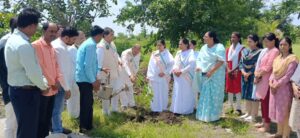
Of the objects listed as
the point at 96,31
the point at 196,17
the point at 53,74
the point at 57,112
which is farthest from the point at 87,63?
the point at 196,17

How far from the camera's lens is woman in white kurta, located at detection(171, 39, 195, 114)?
7980mm

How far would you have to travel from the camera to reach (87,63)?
6168 mm

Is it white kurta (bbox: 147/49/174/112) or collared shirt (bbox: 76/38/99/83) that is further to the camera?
white kurta (bbox: 147/49/174/112)

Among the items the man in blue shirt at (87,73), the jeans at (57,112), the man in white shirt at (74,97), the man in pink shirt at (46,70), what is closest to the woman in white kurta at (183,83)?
the man in white shirt at (74,97)

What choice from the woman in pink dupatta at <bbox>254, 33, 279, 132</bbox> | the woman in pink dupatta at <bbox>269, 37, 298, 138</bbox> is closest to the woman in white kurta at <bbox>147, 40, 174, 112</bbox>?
the woman in pink dupatta at <bbox>254, 33, 279, 132</bbox>

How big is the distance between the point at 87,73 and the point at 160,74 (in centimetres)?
245

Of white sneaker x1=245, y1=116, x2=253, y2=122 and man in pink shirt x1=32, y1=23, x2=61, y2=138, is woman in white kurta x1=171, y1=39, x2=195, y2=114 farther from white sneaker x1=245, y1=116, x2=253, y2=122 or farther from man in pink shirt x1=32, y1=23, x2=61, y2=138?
Result: man in pink shirt x1=32, y1=23, x2=61, y2=138

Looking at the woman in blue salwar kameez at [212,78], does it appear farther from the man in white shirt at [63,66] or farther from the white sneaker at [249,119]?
the man in white shirt at [63,66]

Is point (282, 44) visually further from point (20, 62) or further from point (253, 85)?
point (20, 62)

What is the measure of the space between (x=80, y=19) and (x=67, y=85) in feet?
48.0

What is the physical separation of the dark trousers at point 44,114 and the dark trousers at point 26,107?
0.46m

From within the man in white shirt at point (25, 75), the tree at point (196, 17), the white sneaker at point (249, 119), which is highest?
the tree at point (196, 17)

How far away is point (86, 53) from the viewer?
6.16m

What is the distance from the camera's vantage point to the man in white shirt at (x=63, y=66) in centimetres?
576
